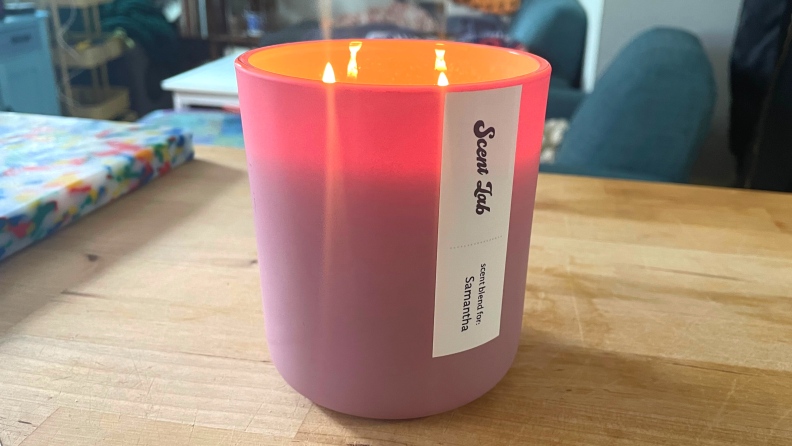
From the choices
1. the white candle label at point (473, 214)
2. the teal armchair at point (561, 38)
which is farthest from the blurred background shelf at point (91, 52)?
the white candle label at point (473, 214)

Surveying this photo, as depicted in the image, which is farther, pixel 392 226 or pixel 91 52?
pixel 91 52

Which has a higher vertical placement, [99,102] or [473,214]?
[473,214]

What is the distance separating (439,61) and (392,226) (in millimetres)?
132

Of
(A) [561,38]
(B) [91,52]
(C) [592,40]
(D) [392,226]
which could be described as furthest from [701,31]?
(B) [91,52]

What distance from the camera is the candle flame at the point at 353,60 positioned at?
310 mm

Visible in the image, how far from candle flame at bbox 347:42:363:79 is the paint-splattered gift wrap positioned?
0.92ft

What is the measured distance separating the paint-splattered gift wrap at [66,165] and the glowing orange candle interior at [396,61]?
27cm

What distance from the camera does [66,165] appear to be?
1.67 ft

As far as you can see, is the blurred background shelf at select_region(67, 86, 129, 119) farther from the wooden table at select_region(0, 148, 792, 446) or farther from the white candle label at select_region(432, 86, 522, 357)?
the white candle label at select_region(432, 86, 522, 357)

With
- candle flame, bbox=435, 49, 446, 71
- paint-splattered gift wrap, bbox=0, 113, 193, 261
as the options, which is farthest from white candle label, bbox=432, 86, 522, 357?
paint-splattered gift wrap, bbox=0, 113, 193, 261

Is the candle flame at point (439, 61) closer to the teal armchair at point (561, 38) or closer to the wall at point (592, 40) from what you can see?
the wall at point (592, 40)

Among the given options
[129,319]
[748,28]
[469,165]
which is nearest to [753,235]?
[469,165]

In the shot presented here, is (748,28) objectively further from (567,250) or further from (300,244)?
(300,244)

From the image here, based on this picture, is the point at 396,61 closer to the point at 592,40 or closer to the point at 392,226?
the point at 392,226
